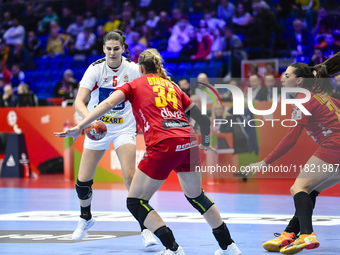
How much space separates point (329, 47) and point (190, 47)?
4863 mm

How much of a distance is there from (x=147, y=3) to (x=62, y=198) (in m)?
11.3

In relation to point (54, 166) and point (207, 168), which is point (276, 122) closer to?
point (207, 168)

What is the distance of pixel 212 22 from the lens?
16344mm

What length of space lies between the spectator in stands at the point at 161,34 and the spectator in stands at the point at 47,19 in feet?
14.7

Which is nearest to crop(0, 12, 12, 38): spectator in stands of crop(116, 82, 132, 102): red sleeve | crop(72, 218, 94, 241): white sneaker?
crop(72, 218, 94, 241): white sneaker

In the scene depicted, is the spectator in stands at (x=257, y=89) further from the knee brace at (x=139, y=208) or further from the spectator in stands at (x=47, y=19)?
the spectator in stands at (x=47, y=19)

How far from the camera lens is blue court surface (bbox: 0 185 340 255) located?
16.3 ft

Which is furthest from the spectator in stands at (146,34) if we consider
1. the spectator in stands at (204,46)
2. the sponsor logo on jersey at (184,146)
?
the sponsor logo on jersey at (184,146)

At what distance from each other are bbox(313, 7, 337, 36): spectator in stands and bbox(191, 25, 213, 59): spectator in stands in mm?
3235

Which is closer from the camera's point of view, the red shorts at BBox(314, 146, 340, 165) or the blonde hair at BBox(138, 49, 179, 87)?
the blonde hair at BBox(138, 49, 179, 87)

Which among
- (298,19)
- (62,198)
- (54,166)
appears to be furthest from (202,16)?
(62,198)

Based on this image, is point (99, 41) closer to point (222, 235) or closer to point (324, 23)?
point (324, 23)

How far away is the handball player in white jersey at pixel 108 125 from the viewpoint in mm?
5383

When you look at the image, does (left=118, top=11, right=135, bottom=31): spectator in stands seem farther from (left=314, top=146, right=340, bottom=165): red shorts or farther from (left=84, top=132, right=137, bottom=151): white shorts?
(left=314, top=146, right=340, bottom=165): red shorts
